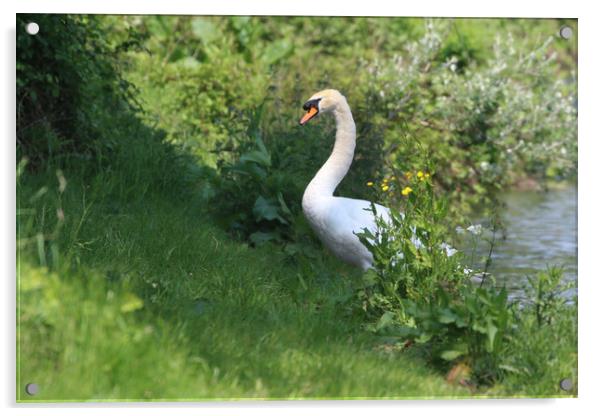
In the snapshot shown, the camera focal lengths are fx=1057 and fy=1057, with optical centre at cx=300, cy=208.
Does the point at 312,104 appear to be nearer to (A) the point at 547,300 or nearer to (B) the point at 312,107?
(B) the point at 312,107

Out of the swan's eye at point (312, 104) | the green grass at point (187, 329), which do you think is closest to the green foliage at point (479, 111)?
the swan's eye at point (312, 104)

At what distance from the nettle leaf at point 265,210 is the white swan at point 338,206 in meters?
0.73

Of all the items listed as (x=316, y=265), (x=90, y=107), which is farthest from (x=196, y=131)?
(x=316, y=265)

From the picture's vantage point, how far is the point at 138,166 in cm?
584

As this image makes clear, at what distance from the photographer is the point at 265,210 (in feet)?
19.3

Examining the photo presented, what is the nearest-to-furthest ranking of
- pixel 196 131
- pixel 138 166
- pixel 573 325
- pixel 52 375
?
pixel 52 375 < pixel 573 325 < pixel 138 166 < pixel 196 131

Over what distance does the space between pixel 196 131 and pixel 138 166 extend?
2148mm

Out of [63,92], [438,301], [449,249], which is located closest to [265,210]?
[63,92]

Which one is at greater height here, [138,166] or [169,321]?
[138,166]

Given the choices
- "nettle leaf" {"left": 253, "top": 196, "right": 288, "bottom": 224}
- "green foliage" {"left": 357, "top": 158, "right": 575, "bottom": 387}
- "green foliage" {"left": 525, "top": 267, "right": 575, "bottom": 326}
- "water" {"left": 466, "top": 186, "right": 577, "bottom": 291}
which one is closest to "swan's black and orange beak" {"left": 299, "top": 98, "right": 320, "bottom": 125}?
"green foliage" {"left": 357, "top": 158, "right": 575, "bottom": 387}

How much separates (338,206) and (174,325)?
1.46 meters

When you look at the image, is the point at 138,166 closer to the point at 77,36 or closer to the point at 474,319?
the point at 77,36

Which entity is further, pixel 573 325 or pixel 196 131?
pixel 196 131

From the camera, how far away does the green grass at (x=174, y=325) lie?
3.48 metres
